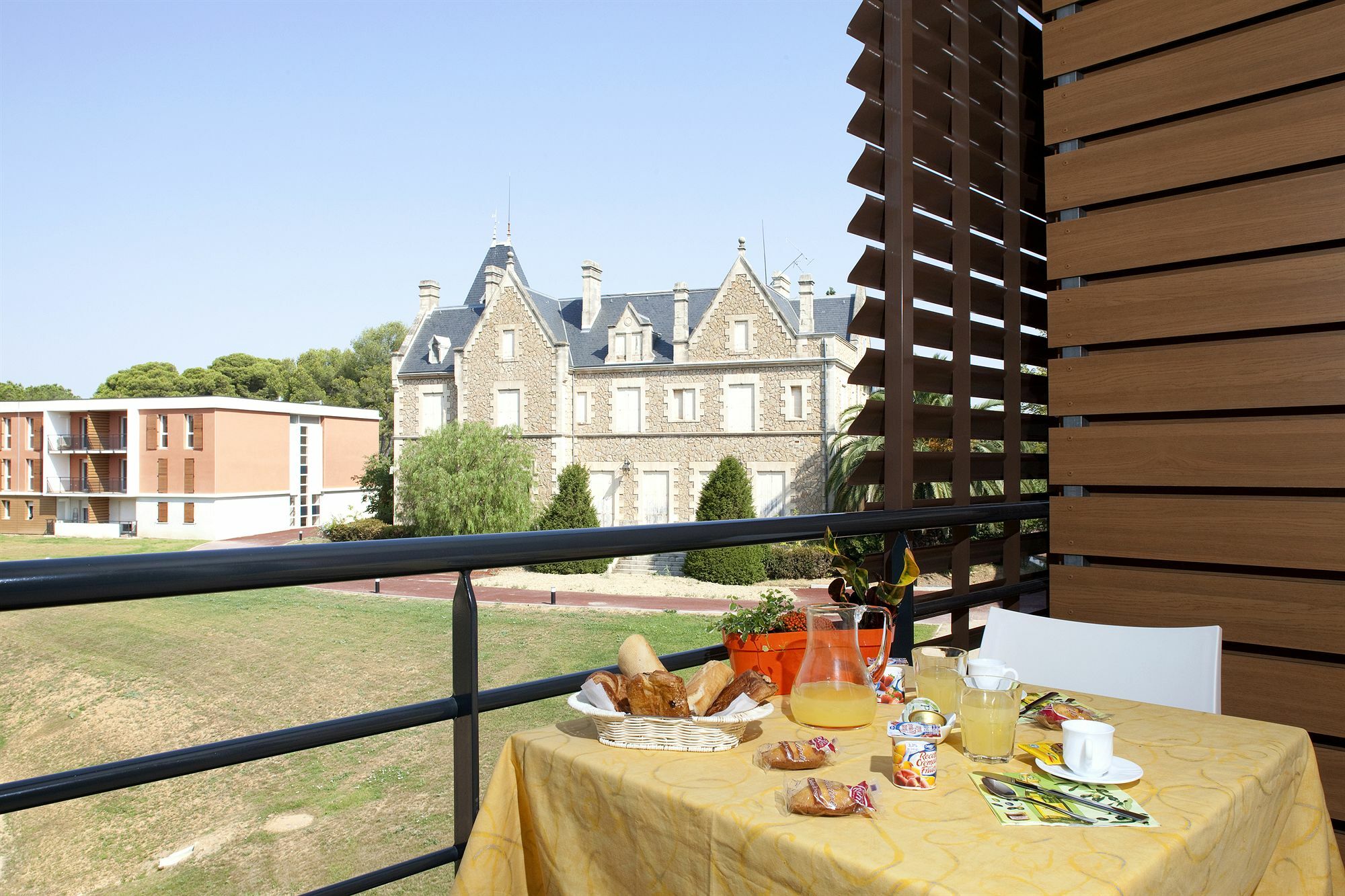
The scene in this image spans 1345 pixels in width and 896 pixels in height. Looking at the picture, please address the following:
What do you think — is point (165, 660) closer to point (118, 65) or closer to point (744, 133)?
point (118, 65)

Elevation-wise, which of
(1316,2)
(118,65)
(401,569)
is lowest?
(401,569)

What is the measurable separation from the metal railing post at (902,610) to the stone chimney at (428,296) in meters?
28.6

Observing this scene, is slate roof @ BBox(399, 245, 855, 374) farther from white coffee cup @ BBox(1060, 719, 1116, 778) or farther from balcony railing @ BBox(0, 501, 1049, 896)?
white coffee cup @ BBox(1060, 719, 1116, 778)

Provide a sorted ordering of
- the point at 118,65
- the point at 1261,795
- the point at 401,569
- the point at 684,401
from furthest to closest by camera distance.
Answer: the point at 118,65 < the point at 684,401 < the point at 401,569 < the point at 1261,795

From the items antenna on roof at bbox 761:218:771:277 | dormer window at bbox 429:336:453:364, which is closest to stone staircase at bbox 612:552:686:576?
dormer window at bbox 429:336:453:364

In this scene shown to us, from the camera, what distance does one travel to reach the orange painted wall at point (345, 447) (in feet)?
138

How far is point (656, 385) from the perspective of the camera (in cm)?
2470

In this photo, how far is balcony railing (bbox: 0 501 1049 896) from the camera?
83 cm

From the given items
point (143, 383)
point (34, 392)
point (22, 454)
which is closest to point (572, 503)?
point (22, 454)

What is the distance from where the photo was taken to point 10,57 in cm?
5238

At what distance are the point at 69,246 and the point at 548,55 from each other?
3369 centimetres

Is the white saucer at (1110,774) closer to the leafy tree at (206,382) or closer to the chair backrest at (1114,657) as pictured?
the chair backrest at (1114,657)

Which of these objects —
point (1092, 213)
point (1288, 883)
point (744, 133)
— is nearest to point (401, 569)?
point (1288, 883)

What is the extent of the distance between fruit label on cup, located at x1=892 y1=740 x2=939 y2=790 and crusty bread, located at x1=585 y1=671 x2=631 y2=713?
30 cm
